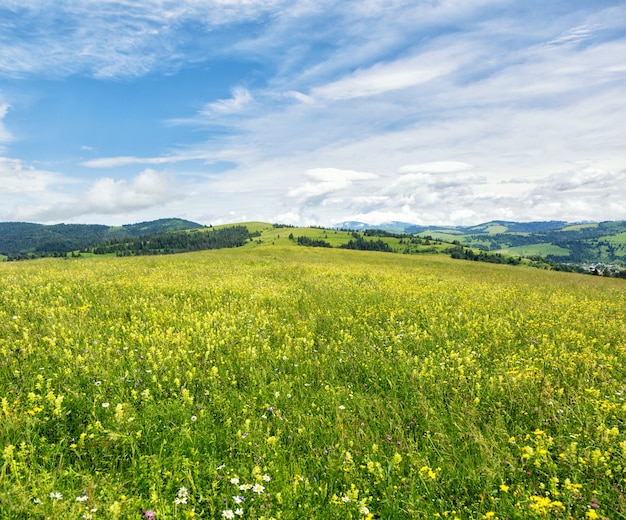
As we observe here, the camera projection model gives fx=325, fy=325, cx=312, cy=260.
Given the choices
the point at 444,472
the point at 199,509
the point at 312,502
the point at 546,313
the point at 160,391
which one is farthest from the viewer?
the point at 546,313

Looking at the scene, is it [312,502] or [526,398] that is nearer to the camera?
[312,502]

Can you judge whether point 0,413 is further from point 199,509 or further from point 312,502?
point 312,502

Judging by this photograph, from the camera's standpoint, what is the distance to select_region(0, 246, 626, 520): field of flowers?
3.23 m

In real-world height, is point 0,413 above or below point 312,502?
Answer: above

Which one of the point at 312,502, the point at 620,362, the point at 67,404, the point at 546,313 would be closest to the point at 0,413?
the point at 67,404

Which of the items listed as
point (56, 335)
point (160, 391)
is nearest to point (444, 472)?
point (160, 391)

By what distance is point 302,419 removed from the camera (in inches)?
181

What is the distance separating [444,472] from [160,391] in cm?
404

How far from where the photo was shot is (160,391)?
16.2ft

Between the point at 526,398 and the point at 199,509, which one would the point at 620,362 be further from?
the point at 199,509

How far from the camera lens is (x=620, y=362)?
21.4 ft

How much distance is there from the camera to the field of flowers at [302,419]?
3234 millimetres

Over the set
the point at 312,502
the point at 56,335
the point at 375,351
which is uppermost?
the point at 56,335

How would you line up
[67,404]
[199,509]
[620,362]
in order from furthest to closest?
[620,362]
[67,404]
[199,509]
